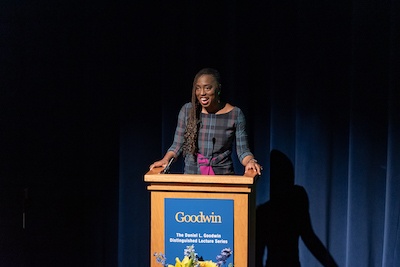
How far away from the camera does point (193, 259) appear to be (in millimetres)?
1638

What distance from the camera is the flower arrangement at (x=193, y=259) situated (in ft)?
5.34

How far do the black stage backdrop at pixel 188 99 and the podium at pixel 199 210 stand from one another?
99cm

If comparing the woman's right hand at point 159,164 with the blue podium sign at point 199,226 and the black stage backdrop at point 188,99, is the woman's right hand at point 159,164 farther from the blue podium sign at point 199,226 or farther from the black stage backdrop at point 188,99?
the black stage backdrop at point 188,99

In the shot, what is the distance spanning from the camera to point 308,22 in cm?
256

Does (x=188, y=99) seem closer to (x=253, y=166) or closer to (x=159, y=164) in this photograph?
(x=159, y=164)

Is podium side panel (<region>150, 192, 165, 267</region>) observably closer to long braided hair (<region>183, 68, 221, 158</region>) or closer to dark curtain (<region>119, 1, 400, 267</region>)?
long braided hair (<region>183, 68, 221, 158</region>)

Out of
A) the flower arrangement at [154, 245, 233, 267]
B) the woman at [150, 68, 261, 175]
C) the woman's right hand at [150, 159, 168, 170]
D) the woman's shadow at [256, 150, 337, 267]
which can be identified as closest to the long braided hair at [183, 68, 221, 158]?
the woman at [150, 68, 261, 175]

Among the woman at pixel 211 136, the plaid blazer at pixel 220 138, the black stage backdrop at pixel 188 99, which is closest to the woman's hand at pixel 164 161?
the woman at pixel 211 136

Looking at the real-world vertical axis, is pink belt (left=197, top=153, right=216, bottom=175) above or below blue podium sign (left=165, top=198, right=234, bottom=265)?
above

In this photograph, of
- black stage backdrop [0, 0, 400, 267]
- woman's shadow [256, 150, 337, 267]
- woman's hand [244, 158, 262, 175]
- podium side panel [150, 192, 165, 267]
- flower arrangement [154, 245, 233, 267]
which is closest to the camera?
flower arrangement [154, 245, 233, 267]

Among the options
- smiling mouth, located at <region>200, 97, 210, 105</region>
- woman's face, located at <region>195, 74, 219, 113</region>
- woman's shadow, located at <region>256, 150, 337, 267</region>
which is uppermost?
woman's face, located at <region>195, 74, 219, 113</region>

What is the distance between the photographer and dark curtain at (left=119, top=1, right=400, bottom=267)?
2508 mm

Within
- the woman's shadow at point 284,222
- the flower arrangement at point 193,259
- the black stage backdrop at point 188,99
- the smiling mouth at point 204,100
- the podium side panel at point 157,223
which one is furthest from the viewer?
the woman's shadow at point 284,222

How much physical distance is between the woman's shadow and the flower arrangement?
1.05 m
